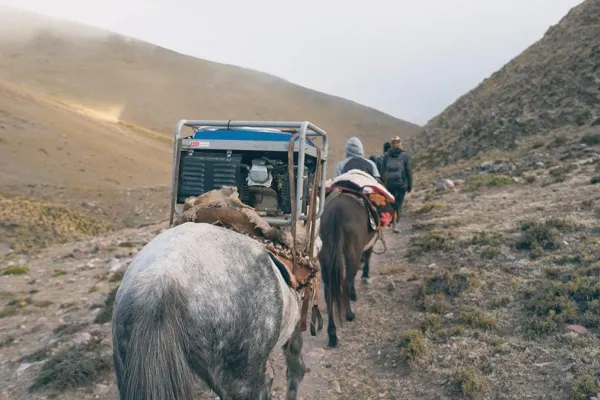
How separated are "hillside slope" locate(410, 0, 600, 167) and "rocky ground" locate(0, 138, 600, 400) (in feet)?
32.7

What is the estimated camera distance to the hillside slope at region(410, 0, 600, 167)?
19.2m

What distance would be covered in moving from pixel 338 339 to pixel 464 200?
768cm

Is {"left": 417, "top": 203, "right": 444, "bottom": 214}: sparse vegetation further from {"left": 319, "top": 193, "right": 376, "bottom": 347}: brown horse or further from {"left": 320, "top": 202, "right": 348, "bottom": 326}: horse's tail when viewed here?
{"left": 320, "top": 202, "right": 348, "bottom": 326}: horse's tail

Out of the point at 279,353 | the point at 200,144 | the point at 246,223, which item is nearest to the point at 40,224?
the point at 279,353

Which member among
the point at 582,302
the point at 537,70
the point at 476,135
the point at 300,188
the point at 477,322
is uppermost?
the point at 537,70

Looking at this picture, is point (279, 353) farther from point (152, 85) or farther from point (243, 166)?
point (152, 85)

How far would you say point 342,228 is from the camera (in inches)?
244

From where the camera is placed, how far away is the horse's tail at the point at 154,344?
2195 mm

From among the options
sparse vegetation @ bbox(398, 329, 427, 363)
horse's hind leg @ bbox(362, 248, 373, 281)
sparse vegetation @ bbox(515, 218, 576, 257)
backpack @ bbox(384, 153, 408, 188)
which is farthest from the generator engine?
backpack @ bbox(384, 153, 408, 188)

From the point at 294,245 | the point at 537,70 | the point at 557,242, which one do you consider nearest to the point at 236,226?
the point at 294,245

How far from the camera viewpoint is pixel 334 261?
606 centimetres

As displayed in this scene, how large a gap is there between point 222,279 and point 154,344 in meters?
Answer: 0.54

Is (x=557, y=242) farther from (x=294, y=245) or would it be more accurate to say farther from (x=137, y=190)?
(x=137, y=190)

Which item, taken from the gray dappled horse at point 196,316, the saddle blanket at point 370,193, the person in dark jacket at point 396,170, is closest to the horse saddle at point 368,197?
the saddle blanket at point 370,193
